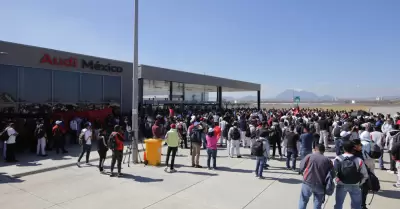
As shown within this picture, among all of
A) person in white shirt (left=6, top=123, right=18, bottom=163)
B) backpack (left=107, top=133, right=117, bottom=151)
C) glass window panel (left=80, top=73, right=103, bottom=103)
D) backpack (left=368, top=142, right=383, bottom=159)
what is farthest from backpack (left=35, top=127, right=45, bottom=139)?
backpack (left=368, top=142, right=383, bottom=159)

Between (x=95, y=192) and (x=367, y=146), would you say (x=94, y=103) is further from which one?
(x=367, y=146)

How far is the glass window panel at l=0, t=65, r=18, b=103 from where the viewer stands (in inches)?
555

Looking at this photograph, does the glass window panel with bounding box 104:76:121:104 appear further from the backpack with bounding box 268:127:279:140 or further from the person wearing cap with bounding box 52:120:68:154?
the backpack with bounding box 268:127:279:140

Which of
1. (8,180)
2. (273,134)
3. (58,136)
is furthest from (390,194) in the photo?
(58,136)

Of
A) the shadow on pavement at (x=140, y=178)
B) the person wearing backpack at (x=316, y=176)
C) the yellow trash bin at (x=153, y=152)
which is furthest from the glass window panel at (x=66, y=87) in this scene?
the person wearing backpack at (x=316, y=176)

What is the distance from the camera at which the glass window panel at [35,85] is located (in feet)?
49.5

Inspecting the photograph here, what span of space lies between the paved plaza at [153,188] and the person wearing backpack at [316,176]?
1.31m

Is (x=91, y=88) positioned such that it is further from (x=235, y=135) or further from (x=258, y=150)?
(x=258, y=150)

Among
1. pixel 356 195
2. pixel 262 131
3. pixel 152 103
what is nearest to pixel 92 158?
pixel 262 131

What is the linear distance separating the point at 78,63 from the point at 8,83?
4.01m

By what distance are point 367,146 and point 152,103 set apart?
20588 mm

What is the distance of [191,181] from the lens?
27.4 ft

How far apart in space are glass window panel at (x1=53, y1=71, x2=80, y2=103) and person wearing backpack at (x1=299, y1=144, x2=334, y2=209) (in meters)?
15.7

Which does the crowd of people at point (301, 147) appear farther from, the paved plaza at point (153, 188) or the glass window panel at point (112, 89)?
the glass window panel at point (112, 89)
